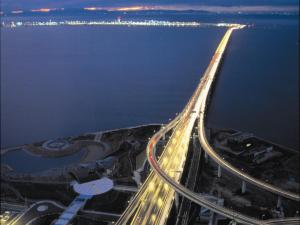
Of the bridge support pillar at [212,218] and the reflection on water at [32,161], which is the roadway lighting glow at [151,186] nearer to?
the bridge support pillar at [212,218]

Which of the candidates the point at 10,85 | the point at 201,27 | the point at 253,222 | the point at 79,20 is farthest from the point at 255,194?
the point at 79,20

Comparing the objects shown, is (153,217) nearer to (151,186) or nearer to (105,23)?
(151,186)

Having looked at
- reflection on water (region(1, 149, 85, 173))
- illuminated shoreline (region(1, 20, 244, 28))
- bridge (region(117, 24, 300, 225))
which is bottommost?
illuminated shoreline (region(1, 20, 244, 28))

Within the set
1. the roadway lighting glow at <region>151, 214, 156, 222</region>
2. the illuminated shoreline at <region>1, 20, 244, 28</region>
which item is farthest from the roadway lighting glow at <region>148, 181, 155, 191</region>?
the illuminated shoreline at <region>1, 20, 244, 28</region>

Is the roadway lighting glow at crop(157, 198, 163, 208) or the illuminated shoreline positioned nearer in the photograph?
the roadway lighting glow at crop(157, 198, 163, 208)

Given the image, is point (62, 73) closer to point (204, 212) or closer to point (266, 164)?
point (266, 164)

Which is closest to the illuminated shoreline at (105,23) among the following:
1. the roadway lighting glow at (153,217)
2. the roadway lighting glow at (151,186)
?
the roadway lighting glow at (151,186)

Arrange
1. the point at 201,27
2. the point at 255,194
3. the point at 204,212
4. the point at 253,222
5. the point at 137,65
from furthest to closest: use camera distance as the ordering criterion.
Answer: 1. the point at 201,27
2. the point at 137,65
3. the point at 255,194
4. the point at 204,212
5. the point at 253,222

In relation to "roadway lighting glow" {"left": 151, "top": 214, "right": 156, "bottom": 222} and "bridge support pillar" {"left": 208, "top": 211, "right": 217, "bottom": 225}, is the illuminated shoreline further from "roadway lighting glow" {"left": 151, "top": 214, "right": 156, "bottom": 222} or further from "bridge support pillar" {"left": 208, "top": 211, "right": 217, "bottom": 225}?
"roadway lighting glow" {"left": 151, "top": 214, "right": 156, "bottom": 222}

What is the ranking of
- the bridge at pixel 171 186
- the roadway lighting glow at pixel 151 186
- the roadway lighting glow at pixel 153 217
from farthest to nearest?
the roadway lighting glow at pixel 151 186 → the bridge at pixel 171 186 → the roadway lighting glow at pixel 153 217

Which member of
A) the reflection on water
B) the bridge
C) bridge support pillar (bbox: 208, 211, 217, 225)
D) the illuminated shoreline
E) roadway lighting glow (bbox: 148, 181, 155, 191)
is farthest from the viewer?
the illuminated shoreline

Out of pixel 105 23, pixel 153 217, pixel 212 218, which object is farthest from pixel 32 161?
pixel 105 23
